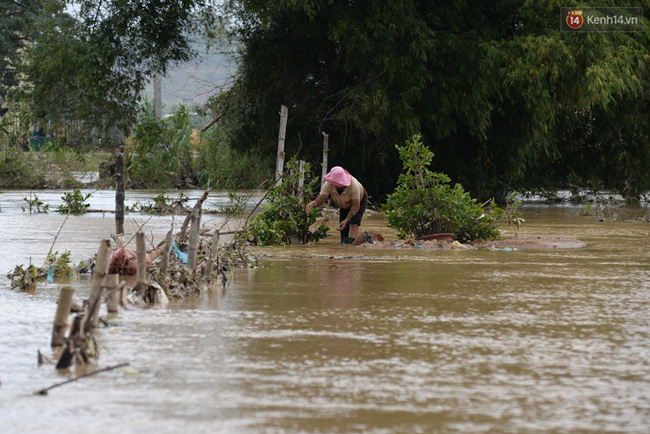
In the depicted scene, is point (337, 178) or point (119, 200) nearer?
point (119, 200)

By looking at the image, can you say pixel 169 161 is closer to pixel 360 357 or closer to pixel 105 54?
pixel 105 54

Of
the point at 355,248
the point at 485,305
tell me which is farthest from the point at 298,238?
the point at 485,305

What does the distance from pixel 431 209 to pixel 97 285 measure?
28.0 ft

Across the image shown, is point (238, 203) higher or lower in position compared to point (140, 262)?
higher

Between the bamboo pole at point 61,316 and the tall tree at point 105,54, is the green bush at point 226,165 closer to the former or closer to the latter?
the tall tree at point 105,54

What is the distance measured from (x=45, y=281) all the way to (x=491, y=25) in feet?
47.1

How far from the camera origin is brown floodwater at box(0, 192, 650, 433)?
459 centimetres

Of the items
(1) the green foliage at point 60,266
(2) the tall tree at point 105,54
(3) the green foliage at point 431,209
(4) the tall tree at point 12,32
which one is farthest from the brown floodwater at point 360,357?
(4) the tall tree at point 12,32

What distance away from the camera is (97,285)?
6223 millimetres

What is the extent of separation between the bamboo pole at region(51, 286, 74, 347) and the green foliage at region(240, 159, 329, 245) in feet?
24.7

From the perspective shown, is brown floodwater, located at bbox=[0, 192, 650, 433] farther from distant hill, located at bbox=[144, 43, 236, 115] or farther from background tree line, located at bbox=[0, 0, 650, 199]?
background tree line, located at bbox=[0, 0, 650, 199]

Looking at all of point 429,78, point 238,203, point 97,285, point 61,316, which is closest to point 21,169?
point 429,78

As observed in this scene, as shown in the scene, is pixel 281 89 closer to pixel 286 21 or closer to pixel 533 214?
pixel 286 21

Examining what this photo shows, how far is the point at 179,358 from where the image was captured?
19.0 feet
